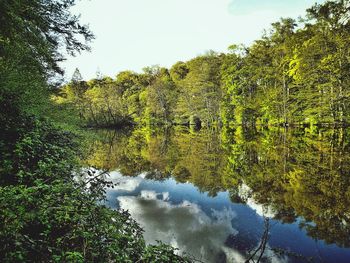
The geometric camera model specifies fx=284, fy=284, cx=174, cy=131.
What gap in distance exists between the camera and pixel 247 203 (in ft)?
33.3

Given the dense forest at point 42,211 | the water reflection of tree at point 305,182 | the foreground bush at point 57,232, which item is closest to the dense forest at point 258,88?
the water reflection of tree at point 305,182

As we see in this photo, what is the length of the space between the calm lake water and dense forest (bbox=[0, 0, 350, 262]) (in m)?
0.11

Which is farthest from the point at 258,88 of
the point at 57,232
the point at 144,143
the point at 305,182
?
the point at 57,232

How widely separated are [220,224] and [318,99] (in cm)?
3037

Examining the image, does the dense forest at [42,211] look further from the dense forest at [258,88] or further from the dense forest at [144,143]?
the dense forest at [258,88]

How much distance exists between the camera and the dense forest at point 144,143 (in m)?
4.84

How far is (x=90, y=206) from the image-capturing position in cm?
600

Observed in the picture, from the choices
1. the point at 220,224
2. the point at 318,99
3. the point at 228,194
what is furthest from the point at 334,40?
the point at 220,224

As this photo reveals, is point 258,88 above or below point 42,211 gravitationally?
above

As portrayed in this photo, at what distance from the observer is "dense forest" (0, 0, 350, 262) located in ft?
15.9

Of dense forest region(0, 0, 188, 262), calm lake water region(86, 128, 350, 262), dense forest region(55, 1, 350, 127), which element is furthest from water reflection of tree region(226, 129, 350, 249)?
dense forest region(55, 1, 350, 127)

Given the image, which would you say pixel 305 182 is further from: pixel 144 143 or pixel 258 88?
pixel 258 88

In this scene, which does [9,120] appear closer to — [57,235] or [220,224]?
[57,235]

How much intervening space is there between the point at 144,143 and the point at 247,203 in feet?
71.4
